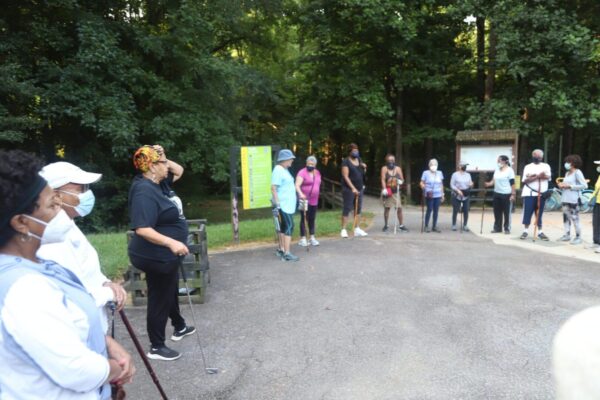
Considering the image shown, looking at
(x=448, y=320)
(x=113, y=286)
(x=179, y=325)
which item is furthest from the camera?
(x=448, y=320)

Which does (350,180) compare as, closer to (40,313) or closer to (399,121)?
(40,313)

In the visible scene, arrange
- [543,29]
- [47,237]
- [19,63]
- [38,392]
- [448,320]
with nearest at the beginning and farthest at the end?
[38,392] → [47,237] → [448,320] → [19,63] → [543,29]

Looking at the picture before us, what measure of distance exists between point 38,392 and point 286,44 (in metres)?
23.7

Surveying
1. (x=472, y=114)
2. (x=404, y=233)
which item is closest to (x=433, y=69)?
(x=472, y=114)

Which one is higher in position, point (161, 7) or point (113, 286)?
point (161, 7)

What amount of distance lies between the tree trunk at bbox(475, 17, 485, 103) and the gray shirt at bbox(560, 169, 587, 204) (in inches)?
429

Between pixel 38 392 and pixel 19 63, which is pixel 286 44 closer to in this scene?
pixel 19 63

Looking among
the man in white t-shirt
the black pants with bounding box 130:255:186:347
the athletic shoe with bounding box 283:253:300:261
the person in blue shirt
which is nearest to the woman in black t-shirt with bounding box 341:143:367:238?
the person in blue shirt

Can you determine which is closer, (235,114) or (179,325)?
(179,325)

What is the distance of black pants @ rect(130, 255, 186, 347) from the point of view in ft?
12.3

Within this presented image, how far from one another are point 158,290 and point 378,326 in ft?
7.90

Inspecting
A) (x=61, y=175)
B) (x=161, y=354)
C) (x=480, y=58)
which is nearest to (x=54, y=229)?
(x=61, y=175)

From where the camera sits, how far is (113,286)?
2.89m

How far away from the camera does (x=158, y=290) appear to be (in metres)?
3.84
